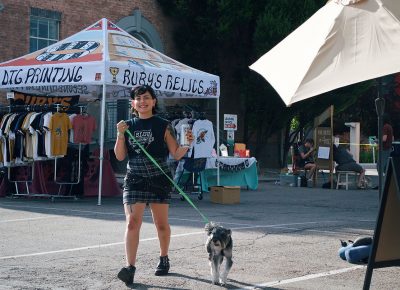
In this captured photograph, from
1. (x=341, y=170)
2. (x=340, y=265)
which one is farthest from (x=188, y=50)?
(x=340, y=265)

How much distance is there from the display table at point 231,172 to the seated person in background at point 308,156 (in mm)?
3159

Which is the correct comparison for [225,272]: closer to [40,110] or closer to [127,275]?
[127,275]

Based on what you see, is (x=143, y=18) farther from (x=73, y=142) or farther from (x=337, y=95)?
(x=73, y=142)

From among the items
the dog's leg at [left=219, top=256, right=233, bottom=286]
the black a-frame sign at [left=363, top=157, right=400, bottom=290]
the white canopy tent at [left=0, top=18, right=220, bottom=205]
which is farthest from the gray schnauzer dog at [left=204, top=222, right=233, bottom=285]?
the white canopy tent at [left=0, top=18, right=220, bottom=205]

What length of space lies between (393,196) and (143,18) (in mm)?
21040

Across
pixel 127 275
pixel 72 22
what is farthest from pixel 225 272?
pixel 72 22

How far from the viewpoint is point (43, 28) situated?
23094 millimetres

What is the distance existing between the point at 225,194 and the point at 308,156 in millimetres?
7653

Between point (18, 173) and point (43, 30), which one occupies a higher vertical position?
point (43, 30)

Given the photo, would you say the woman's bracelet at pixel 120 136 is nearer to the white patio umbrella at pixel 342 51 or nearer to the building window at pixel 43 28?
the white patio umbrella at pixel 342 51

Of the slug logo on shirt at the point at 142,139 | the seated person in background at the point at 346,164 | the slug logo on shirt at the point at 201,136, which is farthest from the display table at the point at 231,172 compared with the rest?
the slug logo on shirt at the point at 142,139

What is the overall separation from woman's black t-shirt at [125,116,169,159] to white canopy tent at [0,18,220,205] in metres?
7.05

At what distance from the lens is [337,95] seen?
1104 inches

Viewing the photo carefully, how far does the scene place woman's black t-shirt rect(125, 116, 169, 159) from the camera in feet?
24.3
